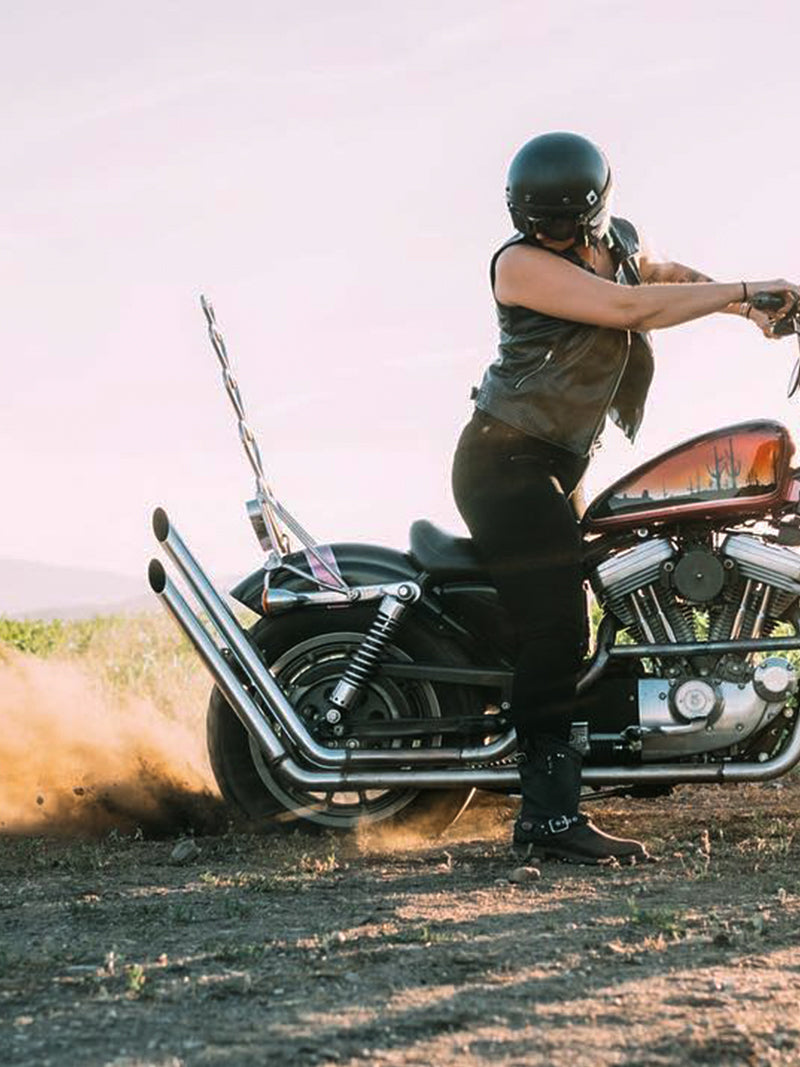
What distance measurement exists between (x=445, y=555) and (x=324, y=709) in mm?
825

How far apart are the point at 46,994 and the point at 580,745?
2.92m

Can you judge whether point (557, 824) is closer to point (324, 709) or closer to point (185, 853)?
point (324, 709)

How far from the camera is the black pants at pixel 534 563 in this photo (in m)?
6.72

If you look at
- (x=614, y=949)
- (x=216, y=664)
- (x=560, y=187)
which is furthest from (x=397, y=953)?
(x=560, y=187)

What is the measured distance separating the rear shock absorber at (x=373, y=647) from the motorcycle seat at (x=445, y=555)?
0.12 m

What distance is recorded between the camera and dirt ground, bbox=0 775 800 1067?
4027 millimetres

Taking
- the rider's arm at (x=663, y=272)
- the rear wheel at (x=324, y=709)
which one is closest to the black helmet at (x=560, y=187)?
the rider's arm at (x=663, y=272)

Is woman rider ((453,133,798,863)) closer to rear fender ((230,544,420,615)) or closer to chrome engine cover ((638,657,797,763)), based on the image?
chrome engine cover ((638,657,797,763))

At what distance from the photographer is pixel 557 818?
6.70 m

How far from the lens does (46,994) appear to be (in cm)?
458

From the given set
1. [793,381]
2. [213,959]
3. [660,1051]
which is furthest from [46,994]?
[793,381]

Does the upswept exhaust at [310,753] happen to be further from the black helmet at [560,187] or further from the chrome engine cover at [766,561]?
the black helmet at [560,187]

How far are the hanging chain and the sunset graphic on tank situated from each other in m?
1.20

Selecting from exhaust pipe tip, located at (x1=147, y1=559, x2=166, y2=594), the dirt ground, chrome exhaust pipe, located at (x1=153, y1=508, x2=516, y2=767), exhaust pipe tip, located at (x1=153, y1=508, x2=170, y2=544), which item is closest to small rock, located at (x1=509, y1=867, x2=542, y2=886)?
the dirt ground
